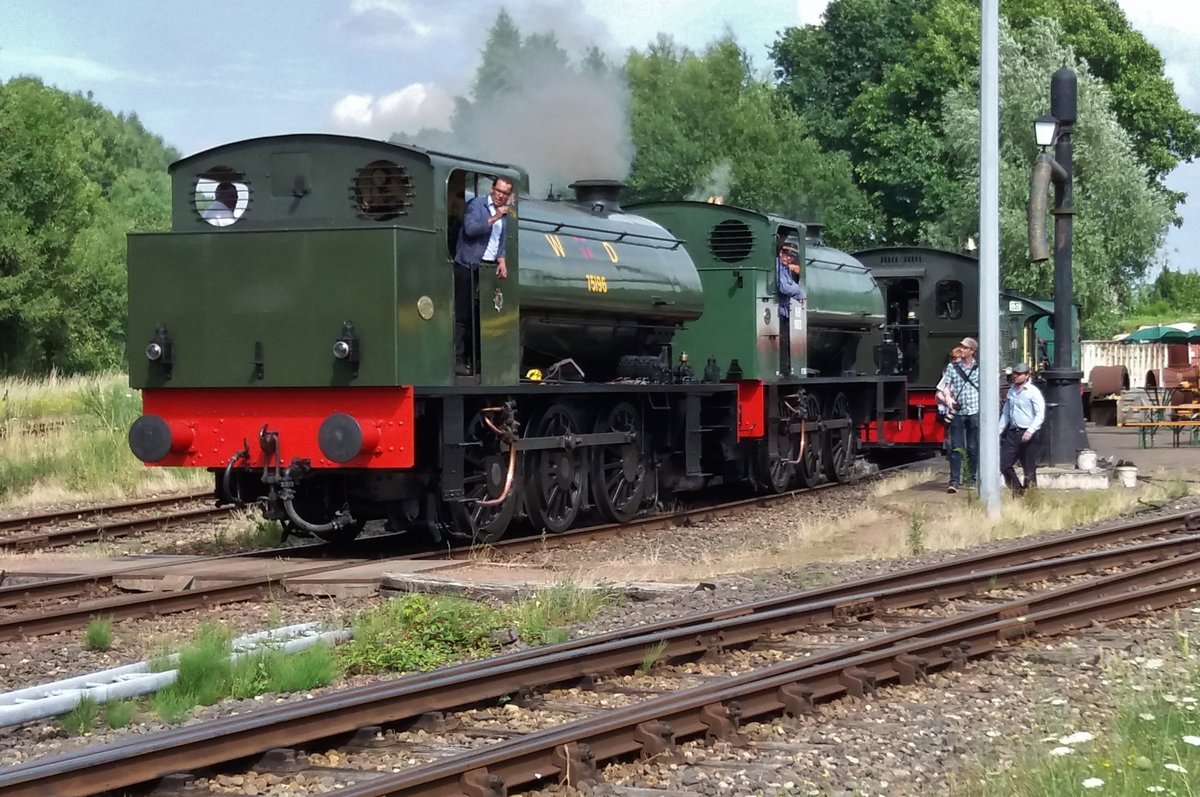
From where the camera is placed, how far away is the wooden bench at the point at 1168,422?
2353 centimetres

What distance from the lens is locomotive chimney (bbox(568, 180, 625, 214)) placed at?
15.7 meters

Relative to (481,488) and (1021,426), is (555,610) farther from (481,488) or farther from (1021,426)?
(1021,426)

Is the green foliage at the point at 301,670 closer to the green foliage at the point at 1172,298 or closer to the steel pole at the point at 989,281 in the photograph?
the steel pole at the point at 989,281

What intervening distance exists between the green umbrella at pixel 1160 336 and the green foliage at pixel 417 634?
123 feet

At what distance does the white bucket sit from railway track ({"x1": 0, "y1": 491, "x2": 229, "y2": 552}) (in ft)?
32.4

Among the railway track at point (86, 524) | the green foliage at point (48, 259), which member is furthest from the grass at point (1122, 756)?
the green foliage at point (48, 259)

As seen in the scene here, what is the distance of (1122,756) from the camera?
5672 mm

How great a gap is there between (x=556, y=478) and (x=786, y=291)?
541cm

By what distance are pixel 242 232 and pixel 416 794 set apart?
7152 mm

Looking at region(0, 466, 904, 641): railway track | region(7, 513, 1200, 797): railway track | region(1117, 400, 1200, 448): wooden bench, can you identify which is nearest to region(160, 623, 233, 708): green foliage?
region(7, 513, 1200, 797): railway track

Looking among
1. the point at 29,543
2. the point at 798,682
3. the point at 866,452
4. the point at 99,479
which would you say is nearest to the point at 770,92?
the point at 866,452

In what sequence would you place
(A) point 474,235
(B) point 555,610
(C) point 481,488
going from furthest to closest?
(C) point 481,488, (A) point 474,235, (B) point 555,610

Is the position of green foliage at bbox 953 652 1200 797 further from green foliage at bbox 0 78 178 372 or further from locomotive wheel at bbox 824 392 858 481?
green foliage at bbox 0 78 178 372

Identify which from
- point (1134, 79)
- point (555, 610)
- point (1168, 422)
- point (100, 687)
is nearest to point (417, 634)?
point (555, 610)
